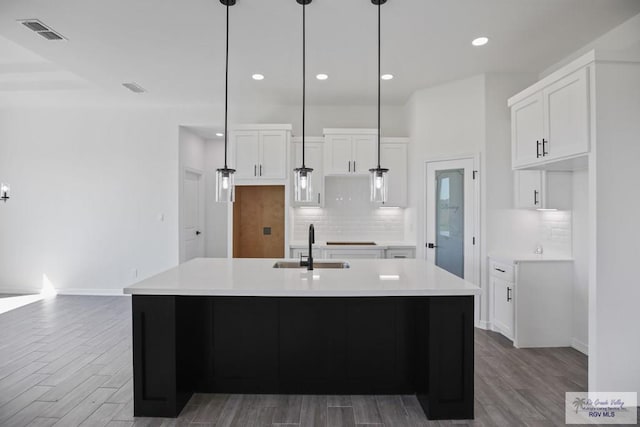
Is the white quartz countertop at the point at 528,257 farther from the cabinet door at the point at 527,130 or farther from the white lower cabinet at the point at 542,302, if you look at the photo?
the cabinet door at the point at 527,130

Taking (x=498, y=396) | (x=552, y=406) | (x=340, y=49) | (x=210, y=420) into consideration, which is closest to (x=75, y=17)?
(x=340, y=49)

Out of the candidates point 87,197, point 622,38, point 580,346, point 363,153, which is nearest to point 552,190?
point 622,38

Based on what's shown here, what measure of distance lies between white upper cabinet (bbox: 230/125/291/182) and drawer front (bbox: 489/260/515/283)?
2991 mm

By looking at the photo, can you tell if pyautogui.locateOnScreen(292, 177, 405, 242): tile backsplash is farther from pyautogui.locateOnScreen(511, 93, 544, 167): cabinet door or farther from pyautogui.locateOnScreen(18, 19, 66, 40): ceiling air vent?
pyautogui.locateOnScreen(18, 19, 66, 40): ceiling air vent

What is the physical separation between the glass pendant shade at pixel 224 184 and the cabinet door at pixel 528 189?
321 centimetres

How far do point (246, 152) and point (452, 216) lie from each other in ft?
9.82

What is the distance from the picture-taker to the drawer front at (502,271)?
3.67 meters

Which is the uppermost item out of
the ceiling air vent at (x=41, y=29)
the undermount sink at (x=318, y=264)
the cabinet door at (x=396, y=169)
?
the ceiling air vent at (x=41, y=29)

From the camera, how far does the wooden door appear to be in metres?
5.57

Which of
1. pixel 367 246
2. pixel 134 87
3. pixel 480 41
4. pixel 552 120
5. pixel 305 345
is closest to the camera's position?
pixel 305 345

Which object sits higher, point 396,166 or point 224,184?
point 396,166

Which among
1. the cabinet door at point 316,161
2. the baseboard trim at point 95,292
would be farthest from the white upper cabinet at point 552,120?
the baseboard trim at point 95,292

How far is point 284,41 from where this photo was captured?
3.50m

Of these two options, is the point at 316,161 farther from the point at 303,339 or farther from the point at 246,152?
the point at 303,339
